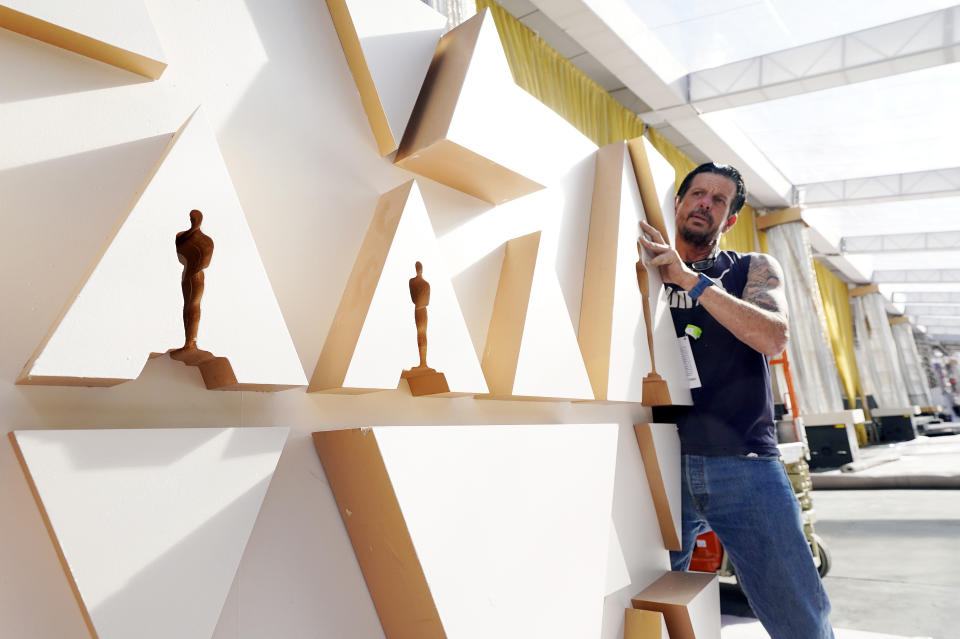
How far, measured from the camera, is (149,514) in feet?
1.95

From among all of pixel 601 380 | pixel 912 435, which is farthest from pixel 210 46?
pixel 912 435

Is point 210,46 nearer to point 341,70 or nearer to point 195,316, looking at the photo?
point 341,70

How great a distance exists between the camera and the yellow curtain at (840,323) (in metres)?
8.58

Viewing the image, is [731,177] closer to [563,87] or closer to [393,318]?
[393,318]

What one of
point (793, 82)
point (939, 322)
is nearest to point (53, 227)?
point (793, 82)

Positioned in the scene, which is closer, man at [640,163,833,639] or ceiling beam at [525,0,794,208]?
man at [640,163,833,639]

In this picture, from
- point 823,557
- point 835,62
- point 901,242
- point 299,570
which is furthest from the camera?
point 901,242

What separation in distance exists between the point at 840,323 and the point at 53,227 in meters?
12.2

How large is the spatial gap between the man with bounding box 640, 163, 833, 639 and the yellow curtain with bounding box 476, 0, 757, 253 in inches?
74.5

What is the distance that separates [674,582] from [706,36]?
366cm

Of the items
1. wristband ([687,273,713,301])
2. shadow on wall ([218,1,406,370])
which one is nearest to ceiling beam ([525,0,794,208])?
wristband ([687,273,713,301])

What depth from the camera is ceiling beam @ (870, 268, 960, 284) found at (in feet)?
35.2

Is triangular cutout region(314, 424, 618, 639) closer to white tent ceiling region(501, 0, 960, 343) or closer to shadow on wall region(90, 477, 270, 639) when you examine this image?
shadow on wall region(90, 477, 270, 639)

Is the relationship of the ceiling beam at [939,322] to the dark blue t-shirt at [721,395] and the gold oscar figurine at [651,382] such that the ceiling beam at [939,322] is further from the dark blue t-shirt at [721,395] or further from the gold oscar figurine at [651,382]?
the gold oscar figurine at [651,382]
